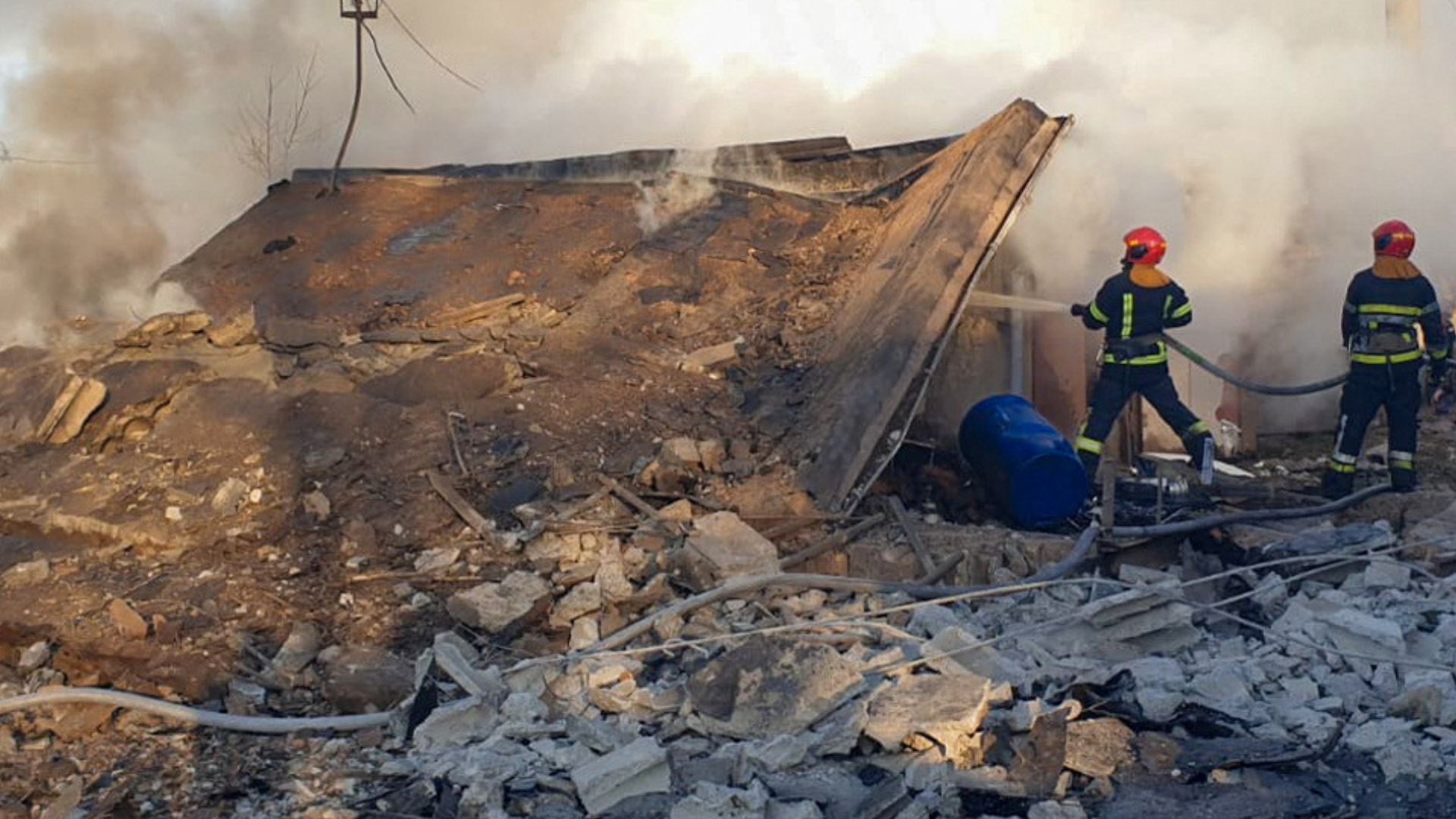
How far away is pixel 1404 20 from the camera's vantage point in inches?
548

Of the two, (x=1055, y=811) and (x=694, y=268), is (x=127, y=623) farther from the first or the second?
(x=694, y=268)

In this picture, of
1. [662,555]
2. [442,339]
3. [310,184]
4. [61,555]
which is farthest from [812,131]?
[61,555]

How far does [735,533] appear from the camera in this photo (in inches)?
237

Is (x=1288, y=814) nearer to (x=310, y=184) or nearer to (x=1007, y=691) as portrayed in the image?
(x=1007, y=691)

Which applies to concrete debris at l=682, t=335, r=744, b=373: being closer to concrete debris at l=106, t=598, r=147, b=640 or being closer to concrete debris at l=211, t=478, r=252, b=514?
concrete debris at l=211, t=478, r=252, b=514

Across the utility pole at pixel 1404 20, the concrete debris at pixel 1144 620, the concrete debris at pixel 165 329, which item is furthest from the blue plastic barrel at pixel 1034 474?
the utility pole at pixel 1404 20

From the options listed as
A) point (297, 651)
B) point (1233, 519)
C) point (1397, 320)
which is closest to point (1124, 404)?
point (1233, 519)

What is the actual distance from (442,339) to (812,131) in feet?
16.9

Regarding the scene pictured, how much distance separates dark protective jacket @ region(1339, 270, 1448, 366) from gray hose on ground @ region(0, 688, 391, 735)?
547 centimetres

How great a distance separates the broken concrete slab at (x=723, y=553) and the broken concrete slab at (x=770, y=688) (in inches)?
35.6

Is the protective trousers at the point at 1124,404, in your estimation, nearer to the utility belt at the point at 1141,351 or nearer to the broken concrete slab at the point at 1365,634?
the utility belt at the point at 1141,351

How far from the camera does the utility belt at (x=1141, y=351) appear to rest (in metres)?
7.63

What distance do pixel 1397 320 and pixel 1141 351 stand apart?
132 centimetres

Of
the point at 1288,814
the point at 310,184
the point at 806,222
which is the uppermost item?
the point at 310,184
